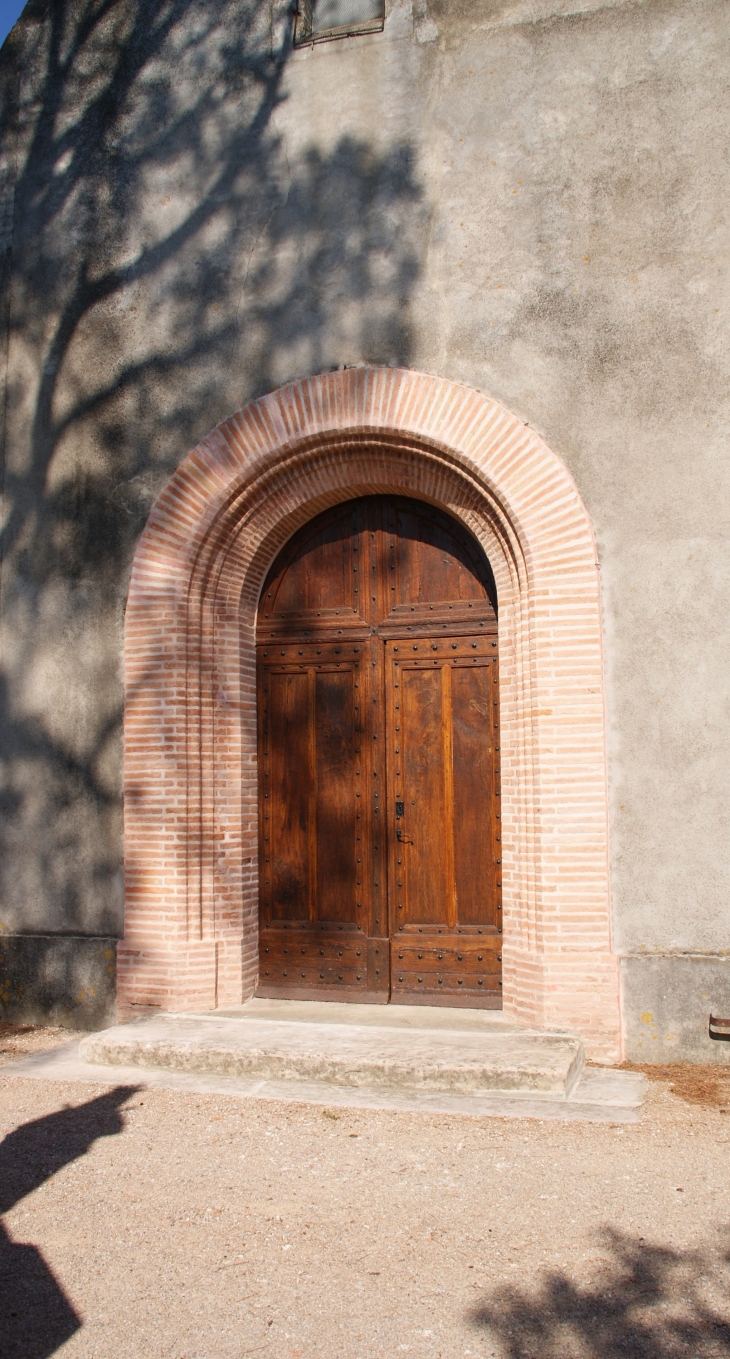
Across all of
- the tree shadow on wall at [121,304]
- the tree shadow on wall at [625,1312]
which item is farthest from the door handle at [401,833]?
the tree shadow on wall at [625,1312]

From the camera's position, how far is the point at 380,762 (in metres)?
6.41

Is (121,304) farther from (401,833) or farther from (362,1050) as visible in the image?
(362,1050)

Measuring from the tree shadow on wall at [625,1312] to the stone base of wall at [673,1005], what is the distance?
2185mm

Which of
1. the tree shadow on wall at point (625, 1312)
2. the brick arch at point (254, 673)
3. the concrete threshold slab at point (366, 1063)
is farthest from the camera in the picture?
the brick arch at point (254, 673)

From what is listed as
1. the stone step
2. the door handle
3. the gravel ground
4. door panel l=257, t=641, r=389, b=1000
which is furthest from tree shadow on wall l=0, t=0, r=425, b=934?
the gravel ground

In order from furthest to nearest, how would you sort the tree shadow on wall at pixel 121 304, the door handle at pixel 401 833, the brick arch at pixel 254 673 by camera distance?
the tree shadow on wall at pixel 121 304 < the door handle at pixel 401 833 < the brick arch at pixel 254 673

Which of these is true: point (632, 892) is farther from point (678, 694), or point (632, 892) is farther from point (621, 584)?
point (621, 584)

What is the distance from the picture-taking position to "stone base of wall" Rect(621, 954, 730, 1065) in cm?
536

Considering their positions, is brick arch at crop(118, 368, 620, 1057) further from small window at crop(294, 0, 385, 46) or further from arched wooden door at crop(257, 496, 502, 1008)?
small window at crop(294, 0, 385, 46)

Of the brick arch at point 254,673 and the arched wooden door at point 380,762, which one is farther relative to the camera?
the arched wooden door at point 380,762

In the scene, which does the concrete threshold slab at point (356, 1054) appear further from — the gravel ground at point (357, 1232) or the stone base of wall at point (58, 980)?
the stone base of wall at point (58, 980)

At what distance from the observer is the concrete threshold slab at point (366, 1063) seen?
4.73 meters

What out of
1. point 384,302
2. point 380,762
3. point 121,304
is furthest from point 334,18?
point 380,762

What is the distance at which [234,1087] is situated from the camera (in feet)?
16.4
